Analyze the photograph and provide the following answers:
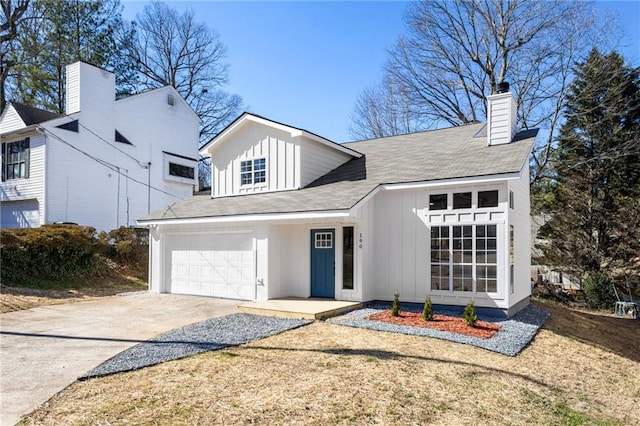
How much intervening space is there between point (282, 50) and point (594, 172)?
557 inches

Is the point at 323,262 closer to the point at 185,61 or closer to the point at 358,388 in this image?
the point at 358,388

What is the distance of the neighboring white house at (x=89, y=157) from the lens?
60.6 ft

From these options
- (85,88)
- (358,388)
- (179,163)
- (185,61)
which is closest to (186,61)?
(185,61)

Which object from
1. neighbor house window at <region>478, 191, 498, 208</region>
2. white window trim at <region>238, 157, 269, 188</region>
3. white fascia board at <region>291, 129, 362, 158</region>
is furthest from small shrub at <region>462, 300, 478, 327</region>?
white window trim at <region>238, 157, 269, 188</region>

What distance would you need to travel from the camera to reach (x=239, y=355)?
6.92m

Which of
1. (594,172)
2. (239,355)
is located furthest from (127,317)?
(594,172)

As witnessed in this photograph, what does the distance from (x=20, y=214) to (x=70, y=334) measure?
564 inches

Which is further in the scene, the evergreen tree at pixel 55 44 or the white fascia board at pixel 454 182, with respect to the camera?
the evergreen tree at pixel 55 44

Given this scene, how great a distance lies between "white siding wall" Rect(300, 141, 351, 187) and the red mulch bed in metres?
5.29

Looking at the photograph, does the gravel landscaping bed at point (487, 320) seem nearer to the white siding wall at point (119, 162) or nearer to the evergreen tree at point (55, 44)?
the white siding wall at point (119, 162)

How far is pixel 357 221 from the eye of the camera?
11.2 meters

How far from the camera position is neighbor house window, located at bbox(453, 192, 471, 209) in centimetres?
1048

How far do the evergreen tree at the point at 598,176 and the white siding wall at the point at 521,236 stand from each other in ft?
23.8

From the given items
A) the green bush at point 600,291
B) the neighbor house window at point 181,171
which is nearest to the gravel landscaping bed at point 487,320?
the green bush at point 600,291
